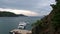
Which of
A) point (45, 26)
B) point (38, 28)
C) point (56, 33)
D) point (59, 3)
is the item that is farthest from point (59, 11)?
point (38, 28)

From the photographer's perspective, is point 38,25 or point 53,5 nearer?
point 53,5

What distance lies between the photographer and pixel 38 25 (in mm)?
23000

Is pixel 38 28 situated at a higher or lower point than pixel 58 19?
lower

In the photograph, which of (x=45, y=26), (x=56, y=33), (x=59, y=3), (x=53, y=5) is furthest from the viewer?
(x=45, y=26)

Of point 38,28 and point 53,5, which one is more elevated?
point 53,5

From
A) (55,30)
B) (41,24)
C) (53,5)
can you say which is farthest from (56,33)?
(41,24)

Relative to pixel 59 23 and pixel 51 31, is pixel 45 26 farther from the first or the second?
pixel 59 23

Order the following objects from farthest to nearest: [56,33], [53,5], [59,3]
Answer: [53,5], [59,3], [56,33]

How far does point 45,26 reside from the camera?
21328mm

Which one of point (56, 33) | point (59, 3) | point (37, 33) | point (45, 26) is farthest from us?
point (37, 33)

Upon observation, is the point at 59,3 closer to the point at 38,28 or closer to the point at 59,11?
the point at 59,11

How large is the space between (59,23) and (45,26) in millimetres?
4413

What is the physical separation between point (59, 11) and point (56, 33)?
1927 millimetres

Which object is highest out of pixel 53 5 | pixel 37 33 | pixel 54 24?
pixel 53 5
